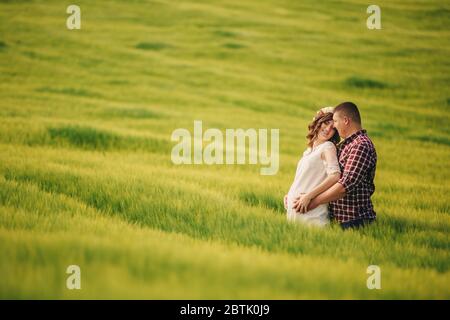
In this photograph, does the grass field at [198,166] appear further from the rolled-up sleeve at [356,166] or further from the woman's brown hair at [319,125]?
the woman's brown hair at [319,125]

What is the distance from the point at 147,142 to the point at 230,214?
550cm

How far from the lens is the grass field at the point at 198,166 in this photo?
10.2 feet

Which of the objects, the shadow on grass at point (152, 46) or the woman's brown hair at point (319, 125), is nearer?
the woman's brown hair at point (319, 125)

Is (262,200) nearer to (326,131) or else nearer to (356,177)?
(326,131)

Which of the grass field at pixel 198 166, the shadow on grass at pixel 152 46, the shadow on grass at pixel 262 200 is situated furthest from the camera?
the shadow on grass at pixel 152 46

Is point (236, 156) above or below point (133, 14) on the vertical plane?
below

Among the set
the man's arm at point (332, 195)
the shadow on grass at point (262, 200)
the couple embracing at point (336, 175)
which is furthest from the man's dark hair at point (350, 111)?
the shadow on grass at point (262, 200)

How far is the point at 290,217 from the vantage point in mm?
4703

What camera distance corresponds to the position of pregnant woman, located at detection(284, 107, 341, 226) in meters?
4.45

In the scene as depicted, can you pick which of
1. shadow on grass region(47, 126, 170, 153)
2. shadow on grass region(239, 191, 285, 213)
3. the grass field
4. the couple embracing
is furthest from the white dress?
shadow on grass region(47, 126, 170, 153)

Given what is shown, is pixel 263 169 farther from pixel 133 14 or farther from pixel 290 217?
pixel 133 14

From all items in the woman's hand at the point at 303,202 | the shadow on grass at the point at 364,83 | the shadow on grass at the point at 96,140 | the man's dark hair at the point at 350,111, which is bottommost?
the woman's hand at the point at 303,202

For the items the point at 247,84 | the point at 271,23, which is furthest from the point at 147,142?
the point at 271,23

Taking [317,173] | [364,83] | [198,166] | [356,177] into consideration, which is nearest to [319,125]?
[317,173]
